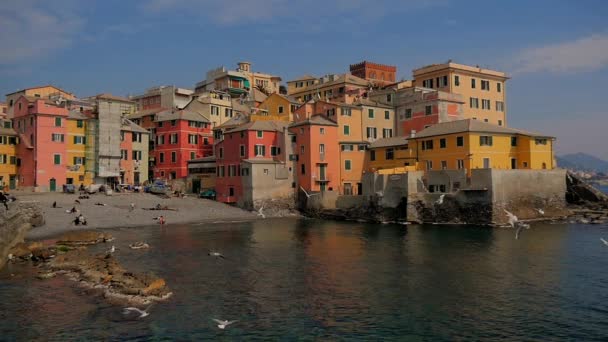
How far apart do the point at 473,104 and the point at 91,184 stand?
6912 cm

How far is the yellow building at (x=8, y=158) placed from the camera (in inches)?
3223

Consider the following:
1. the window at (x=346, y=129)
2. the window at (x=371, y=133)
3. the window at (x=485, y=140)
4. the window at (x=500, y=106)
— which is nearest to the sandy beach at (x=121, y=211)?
the window at (x=346, y=129)

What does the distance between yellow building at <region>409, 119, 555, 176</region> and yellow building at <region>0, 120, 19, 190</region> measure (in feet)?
217

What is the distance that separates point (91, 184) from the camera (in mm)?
86250

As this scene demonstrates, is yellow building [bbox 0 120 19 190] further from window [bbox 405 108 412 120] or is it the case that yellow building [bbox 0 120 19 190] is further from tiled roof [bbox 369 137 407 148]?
window [bbox 405 108 412 120]

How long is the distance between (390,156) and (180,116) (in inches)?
1605

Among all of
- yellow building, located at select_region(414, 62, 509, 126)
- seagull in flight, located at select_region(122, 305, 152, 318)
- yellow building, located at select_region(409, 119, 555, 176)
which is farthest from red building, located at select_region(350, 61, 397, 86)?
seagull in flight, located at select_region(122, 305, 152, 318)

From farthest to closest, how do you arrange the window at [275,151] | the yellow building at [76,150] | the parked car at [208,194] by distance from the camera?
the parked car at [208,194]
the window at [275,151]
the yellow building at [76,150]

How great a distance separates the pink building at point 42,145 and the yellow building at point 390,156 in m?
50.8

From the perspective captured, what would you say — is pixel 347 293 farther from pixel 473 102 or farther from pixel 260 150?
pixel 473 102

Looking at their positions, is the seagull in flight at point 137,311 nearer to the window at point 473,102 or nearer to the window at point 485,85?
the window at point 473,102

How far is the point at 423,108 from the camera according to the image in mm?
86688

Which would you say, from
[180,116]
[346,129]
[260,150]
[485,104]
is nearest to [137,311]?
[260,150]

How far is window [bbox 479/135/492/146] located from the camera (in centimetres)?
6981
